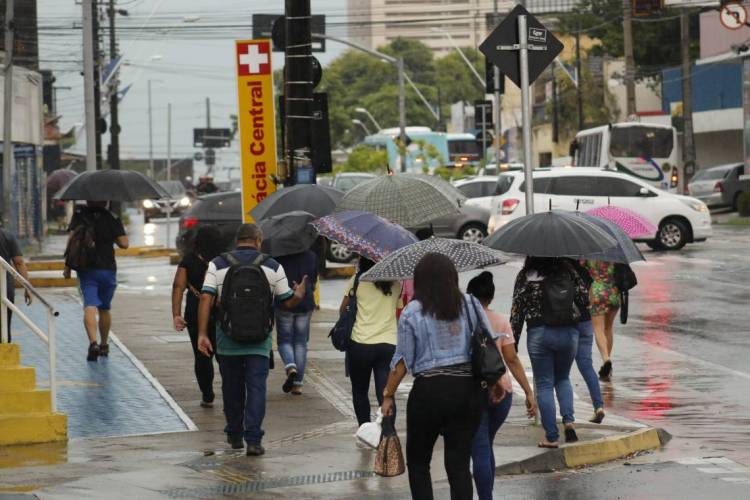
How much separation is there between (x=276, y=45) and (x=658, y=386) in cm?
779

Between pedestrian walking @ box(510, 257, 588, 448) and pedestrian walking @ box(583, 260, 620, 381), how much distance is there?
343cm

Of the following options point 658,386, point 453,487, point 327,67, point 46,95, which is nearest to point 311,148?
point 658,386

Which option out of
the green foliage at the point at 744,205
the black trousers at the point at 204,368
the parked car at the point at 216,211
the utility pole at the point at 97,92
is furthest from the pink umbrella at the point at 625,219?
the green foliage at the point at 744,205

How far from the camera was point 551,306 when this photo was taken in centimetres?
1127

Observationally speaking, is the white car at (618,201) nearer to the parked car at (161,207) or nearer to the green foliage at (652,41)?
the parked car at (161,207)

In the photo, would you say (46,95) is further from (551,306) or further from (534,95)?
(551,306)

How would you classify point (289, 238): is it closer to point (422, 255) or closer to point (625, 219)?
point (625, 219)

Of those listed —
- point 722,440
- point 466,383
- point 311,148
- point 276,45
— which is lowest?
point 722,440

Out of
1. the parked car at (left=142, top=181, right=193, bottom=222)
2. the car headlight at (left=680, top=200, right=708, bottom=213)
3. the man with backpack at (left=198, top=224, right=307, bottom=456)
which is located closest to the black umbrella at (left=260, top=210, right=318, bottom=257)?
the man with backpack at (left=198, top=224, right=307, bottom=456)

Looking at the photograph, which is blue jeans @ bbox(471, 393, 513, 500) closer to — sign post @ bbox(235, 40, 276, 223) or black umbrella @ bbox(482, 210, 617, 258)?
black umbrella @ bbox(482, 210, 617, 258)

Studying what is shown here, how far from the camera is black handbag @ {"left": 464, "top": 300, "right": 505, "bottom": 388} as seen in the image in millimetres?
8367

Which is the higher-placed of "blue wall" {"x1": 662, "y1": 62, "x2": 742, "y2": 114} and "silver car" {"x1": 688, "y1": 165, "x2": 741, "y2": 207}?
"blue wall" {"x1": 662, "y1": 62, "x2": 742, "y2": 114}

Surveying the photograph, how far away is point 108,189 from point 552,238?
726cm

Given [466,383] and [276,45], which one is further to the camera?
[276,45]
